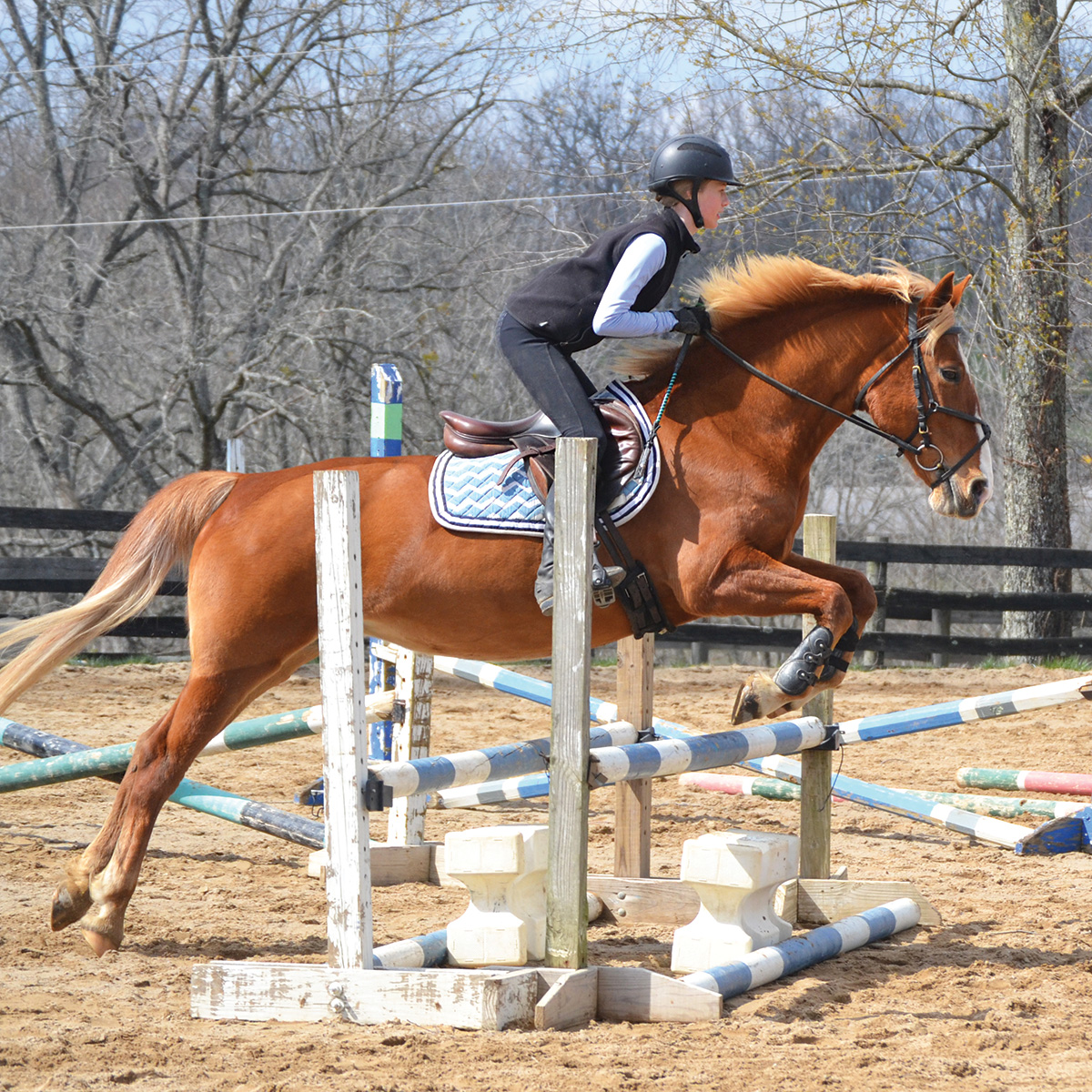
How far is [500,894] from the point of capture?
3.52 meters

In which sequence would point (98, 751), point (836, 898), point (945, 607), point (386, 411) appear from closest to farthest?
point (836, 898) → point (98, 751) → point (386, 411) → point (945, 607)

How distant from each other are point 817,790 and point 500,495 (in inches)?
61.9

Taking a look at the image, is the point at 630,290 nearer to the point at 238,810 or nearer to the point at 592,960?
the point at 592,960

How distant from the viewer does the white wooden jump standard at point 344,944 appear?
10.1 feet

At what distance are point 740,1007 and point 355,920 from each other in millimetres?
1074

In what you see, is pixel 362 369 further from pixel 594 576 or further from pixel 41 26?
pixel 594 576

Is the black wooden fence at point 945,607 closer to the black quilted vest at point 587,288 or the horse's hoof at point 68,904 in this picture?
the black quilted vest at point 587,288

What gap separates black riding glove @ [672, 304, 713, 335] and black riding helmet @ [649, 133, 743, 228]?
30cm

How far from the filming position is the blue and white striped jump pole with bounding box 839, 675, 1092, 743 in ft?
14.3

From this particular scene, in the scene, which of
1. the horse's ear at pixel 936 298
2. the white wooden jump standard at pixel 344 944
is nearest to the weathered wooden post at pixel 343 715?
the white wooden jump standard at pixel 344 944

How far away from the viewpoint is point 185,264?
46.4 ft

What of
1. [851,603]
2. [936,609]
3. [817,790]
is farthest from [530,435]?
[936,609]

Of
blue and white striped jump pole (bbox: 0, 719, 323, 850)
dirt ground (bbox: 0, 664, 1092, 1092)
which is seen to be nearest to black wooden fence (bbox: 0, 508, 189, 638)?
dirt ground (bbox: 0, 664, 1092, 1092)

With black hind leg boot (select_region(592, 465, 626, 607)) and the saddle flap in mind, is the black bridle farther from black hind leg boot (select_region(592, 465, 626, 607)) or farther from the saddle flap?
black hind leg boot (select_region(592, 465, 626, 607))
